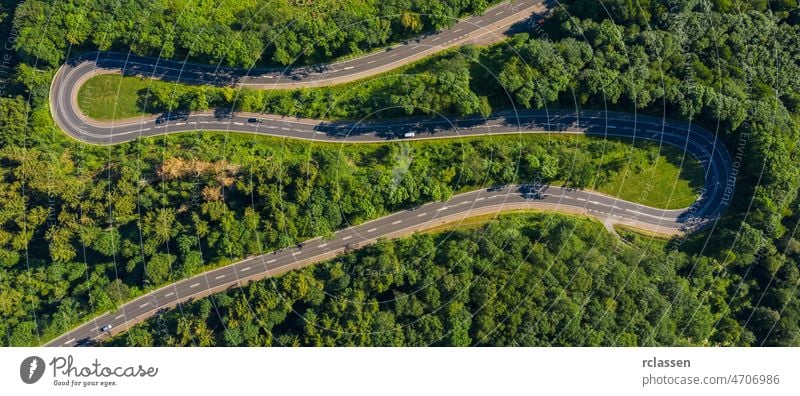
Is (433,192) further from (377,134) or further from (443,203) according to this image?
(377,134)

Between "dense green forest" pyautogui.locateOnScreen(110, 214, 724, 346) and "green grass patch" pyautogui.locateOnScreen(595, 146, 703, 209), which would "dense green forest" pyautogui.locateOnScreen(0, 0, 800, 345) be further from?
"green grass patch" pyautogui.locateOnScreen(595, 146, 703, 209)

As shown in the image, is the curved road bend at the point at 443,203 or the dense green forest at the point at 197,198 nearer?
the dense green forest at the point at 197,198

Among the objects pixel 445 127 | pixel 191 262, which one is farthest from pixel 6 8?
pixel 445 127

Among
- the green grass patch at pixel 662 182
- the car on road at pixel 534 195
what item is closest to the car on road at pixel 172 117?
the car on road at pixel 534 195

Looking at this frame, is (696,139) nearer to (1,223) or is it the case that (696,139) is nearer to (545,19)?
(545,19)

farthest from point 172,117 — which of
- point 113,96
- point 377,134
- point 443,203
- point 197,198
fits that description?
point 443,203

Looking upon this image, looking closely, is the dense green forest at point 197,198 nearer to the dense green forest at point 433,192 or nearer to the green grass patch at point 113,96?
the dense green forest at point 433,192
